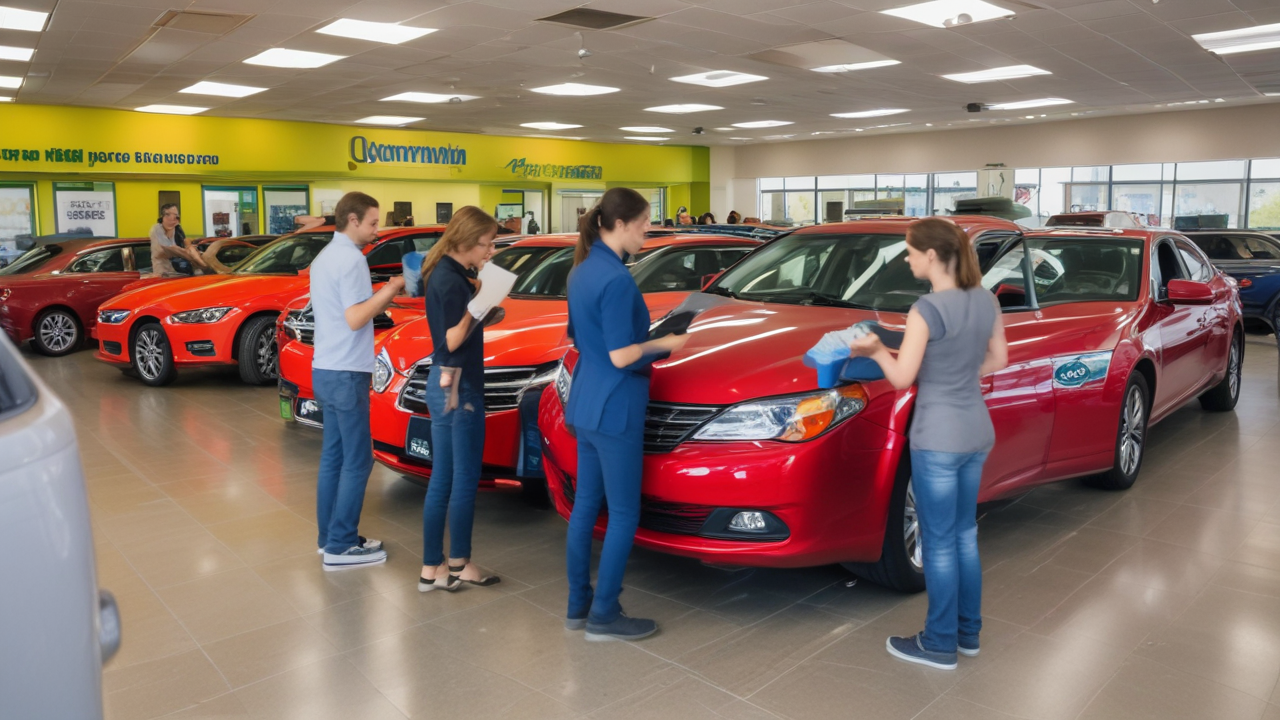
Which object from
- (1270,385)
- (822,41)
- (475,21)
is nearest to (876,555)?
(1270,385)

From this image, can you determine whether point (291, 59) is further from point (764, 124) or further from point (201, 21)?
point (764, 124)

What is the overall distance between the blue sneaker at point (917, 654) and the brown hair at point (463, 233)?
206cm

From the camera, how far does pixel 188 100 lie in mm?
15070

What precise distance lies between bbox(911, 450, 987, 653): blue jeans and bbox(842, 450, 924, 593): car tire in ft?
0.83

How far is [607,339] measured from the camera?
299 centimetres

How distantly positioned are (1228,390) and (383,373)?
20.2 feet

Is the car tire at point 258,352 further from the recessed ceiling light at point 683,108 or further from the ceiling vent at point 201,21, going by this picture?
Result: the recessed ceiling light at point 683,108

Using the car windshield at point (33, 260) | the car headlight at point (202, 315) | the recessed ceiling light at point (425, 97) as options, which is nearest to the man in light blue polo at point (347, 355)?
the car headlight at point (202, 315)

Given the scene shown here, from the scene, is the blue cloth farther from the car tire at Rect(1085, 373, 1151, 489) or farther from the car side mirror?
the car side mirror

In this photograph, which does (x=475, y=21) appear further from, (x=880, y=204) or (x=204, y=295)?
(x=880, y=204)

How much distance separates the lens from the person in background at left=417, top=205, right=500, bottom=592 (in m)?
3.53

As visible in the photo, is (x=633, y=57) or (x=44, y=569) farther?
(x=633, y=57)

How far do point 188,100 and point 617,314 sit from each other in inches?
575

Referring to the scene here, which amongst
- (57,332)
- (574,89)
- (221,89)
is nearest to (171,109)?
(221,89)
